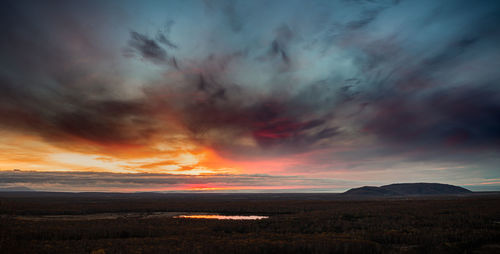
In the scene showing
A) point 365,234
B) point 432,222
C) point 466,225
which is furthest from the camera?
point 432,222

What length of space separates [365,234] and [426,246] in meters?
5.77

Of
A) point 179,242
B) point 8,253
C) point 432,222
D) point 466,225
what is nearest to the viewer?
point 8,253

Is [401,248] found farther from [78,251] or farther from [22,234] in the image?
[22,234]

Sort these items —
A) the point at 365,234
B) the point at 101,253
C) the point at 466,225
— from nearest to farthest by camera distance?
the point at 101,253 < the point at 365,234 < the point at 466,225

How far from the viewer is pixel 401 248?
752 inches

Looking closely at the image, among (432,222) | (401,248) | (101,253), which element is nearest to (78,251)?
(101,253)

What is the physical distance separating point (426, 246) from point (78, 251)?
2412 cm

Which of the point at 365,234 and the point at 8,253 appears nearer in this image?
the point at 8,253

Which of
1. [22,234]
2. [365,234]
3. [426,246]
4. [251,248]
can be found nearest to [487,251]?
[426,246]

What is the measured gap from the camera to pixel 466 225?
29.0 meters

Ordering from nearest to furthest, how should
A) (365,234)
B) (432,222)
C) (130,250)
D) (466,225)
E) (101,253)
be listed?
(101,253) < (130,250) < (365,234) < (466,225) < (432,222)

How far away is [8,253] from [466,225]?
40149 mm

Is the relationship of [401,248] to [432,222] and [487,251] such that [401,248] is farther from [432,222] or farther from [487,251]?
[432,222]

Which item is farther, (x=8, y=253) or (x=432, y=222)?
(x=432, y=222)
